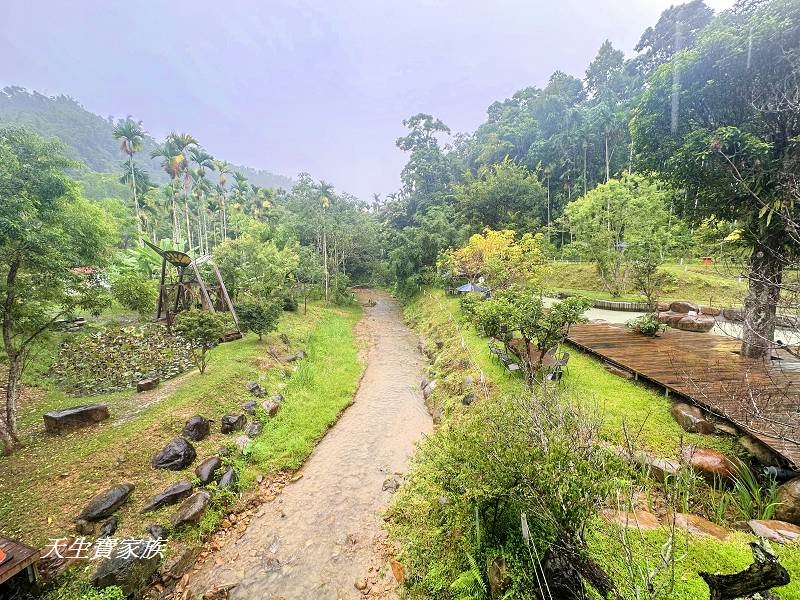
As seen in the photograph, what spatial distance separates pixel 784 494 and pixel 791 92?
841cm

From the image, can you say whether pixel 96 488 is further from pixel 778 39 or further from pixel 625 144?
pixel 625 144

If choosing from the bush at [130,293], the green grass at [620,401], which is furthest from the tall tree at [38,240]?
the green grass at [620,401]

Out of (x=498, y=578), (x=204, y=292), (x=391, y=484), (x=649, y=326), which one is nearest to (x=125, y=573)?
(x=391, y=484)

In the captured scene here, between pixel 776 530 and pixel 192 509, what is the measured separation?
9744mm

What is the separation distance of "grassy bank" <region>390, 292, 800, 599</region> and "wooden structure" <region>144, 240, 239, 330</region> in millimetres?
12991

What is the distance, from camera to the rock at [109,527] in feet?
20.5

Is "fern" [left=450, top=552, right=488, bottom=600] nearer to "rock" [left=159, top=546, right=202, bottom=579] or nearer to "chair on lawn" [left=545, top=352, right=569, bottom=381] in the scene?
"rock" [left=159, top=546, right=202, bottom=579]

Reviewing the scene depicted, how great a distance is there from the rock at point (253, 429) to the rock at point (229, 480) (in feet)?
4.60

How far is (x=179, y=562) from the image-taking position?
6164 millimetres

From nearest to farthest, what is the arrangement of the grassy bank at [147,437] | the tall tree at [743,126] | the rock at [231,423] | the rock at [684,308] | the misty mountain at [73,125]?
1. the grassy bank at [147,437]
2. the tall tree at [743,126]
3. the rock at [231,423]
4. the rock at [684,308]
5. the misty mountain at [73,125]

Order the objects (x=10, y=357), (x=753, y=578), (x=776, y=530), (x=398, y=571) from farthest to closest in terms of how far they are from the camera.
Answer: (x=10, y=357)
(x=398, y=571)
(x=776, y=530)
(x=753, y=578)

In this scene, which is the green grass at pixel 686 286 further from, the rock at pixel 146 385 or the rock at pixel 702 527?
the rock at pixel 146 385

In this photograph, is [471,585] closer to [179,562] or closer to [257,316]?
[179,562]

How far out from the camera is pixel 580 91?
43.5 m
